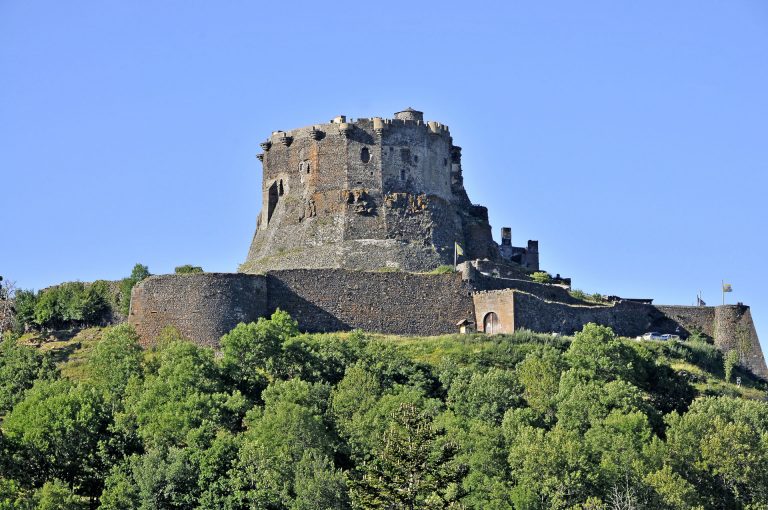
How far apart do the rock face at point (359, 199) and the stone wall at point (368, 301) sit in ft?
17.5

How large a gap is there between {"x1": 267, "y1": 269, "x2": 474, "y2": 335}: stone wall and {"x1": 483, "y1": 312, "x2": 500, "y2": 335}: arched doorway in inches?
35.3

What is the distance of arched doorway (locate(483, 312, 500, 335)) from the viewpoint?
318 feet

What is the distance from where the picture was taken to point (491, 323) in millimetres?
97062

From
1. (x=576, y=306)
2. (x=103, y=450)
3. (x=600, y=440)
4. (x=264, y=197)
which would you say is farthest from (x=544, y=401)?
(x=264, y=197)

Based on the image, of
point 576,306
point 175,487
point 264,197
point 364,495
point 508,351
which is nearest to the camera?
point 364,495

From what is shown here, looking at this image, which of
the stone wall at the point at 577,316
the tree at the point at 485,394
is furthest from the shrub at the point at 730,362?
the tree at the point at 485,394

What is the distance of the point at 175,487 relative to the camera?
78188 mm

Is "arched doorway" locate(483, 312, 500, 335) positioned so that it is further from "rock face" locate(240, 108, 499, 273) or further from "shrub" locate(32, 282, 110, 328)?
"shrub" locate(32, 282, 110, 328)

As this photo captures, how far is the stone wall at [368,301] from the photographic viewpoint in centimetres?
9644

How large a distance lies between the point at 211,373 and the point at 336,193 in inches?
786

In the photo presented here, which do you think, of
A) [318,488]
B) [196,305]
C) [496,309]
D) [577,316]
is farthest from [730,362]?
[318,488]

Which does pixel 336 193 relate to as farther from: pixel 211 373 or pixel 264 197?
pixel 211 373

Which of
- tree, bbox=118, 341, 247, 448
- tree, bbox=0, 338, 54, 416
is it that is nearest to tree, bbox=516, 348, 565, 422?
tree, bbox=118, 341, 247, 448

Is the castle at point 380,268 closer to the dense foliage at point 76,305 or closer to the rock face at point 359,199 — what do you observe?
the rock face at point 359,199
